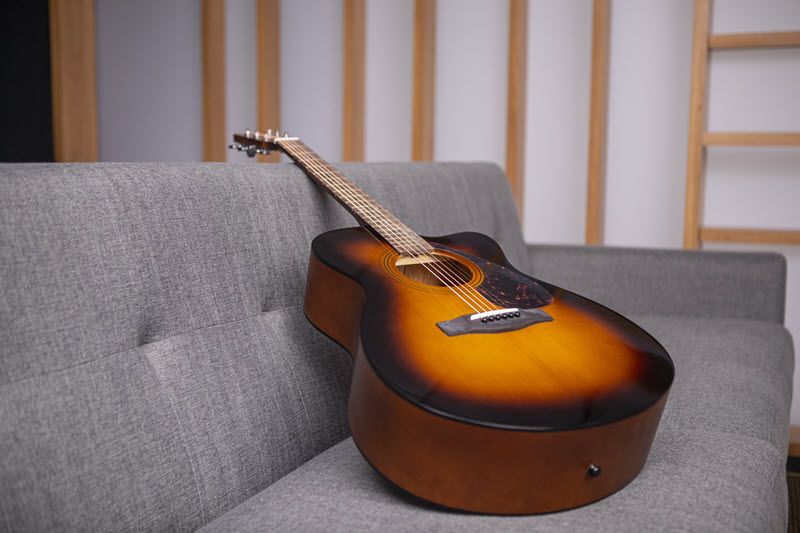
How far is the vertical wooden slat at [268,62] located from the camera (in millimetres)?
2963

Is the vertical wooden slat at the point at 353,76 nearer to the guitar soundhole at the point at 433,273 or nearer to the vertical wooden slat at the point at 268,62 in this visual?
the vertical wooden slat at the point at 268,62

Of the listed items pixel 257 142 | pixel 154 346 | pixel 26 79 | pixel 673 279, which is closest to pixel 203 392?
pixel 154 346

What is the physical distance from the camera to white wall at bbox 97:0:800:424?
2467 mm

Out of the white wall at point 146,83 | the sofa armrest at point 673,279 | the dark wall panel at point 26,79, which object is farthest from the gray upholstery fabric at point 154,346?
the dark wall panel at point 26,79

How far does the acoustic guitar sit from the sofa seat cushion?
24 mm

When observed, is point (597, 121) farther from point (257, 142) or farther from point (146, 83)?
point (146, 83)

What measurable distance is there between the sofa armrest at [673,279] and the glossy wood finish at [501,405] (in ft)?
3.68

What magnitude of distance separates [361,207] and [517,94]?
5.42 ft

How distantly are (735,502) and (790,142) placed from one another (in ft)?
5.99

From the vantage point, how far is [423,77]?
280cm

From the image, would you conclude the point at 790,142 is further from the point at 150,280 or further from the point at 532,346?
the point at 150,280

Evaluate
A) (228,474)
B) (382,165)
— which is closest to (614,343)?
(228,474)

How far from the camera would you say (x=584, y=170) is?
107 inches

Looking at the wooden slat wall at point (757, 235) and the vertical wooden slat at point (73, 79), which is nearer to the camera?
the wooden slat wall at point (757, 235)
